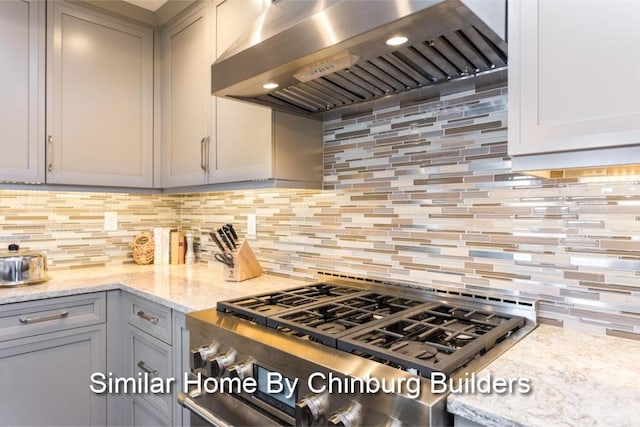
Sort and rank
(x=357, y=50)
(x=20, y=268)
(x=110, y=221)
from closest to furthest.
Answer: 1. (x=357, y=50)
2. (x=20, y=268)
3. (x=110, y=221)

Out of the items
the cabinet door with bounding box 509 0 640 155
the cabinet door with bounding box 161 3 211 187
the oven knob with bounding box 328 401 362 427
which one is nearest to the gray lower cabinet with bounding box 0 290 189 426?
the cabinet door with bounding box 161 3 211 187

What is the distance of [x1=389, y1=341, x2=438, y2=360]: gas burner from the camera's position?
92 centimetres

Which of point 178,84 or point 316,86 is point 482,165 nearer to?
point 316,86

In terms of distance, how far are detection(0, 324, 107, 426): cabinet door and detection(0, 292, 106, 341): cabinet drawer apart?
0.03 metres

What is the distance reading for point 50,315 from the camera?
5.68 ft

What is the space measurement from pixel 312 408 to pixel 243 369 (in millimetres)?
287

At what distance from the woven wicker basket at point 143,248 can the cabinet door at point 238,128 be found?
89cm

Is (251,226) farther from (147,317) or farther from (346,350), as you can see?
(346,350)

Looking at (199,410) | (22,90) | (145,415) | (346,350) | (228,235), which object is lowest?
(145,415)

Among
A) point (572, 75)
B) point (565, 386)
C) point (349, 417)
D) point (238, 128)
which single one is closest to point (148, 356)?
point (238, 128)

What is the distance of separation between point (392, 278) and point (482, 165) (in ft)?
1.84

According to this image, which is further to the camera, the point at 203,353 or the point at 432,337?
the point at 203,353

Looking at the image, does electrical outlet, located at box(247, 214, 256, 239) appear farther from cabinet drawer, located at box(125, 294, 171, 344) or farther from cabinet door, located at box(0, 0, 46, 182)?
cabinet door, located at box(0, 0, 46, 182)

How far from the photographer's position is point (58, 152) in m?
2.03
